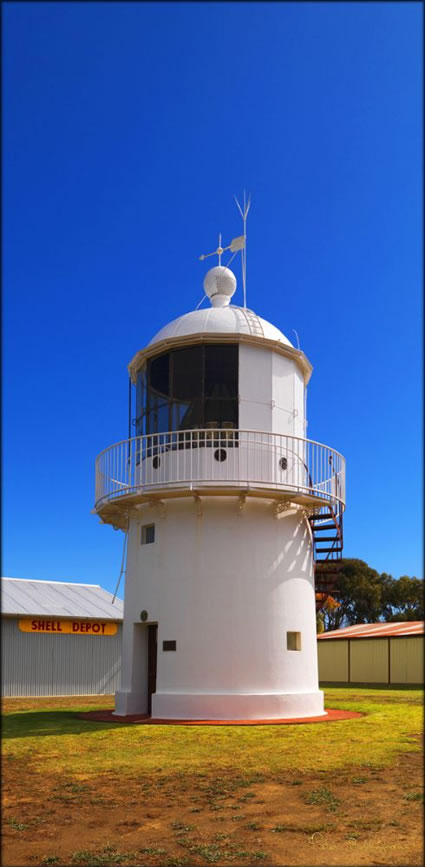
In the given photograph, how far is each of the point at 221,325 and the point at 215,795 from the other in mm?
16126

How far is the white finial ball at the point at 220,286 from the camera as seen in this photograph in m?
27.5

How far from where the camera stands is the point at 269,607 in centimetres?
2308

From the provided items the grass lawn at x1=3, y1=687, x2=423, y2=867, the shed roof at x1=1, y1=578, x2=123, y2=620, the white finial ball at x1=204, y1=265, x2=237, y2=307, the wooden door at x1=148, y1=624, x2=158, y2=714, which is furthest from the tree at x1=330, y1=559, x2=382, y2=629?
the grass lawn at x1=3, y1=687, x2=423, y2=867

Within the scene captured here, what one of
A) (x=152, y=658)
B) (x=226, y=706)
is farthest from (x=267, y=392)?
(x=226, y=706)

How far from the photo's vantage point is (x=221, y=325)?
977 inches

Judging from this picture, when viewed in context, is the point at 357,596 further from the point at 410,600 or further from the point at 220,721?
the point at 410,600

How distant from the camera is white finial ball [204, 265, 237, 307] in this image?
27.5 meters

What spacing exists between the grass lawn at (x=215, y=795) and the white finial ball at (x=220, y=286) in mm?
14237

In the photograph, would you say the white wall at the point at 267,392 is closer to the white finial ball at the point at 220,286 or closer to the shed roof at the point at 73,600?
the white finial ball at the point at 220,286

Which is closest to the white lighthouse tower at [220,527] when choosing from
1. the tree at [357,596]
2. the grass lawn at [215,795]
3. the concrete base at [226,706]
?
the concrete base at [226,706]

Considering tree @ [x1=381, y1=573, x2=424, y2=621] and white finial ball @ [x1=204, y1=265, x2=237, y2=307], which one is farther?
white finial ball @ [x1=204, y1=265, x2=237, y2=307]

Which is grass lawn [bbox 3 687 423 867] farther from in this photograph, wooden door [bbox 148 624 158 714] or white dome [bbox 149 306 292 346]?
white dome [bbox 149 306 292 346]

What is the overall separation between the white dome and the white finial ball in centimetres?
128

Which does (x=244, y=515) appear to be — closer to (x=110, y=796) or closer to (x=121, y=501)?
(x=121, y=501)
